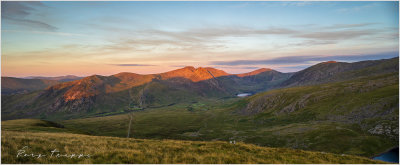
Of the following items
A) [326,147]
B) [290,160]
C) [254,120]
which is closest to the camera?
[290,160]

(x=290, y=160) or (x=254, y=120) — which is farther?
(x=254, y=120)

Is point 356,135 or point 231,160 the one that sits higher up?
point 231,160

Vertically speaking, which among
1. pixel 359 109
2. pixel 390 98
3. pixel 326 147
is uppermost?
pixel 390 98

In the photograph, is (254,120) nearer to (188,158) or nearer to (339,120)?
(339,120)

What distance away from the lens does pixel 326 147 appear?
7106cm

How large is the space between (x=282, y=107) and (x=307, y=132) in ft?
267

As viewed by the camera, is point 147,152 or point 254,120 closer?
point 147,152

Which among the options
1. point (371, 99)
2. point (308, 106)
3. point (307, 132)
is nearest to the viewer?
point (307, 132)

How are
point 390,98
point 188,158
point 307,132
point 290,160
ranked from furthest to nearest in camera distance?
point 390,98 → point 307,132 → point 290,160 → point 188,158

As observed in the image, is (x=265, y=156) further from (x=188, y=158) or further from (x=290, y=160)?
(x=188, y=158)

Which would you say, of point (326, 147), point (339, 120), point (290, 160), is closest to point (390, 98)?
point (339, 120)

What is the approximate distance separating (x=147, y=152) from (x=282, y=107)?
169 metres

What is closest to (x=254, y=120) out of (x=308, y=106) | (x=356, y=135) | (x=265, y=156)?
(x=308, y=106)

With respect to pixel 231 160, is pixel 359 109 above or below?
below
